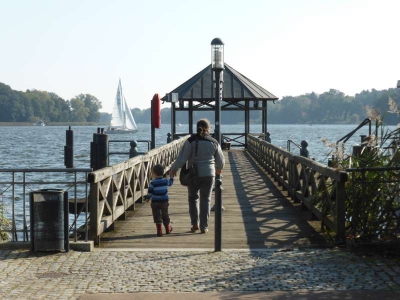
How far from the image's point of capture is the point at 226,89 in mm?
37500

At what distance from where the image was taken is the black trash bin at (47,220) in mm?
9406

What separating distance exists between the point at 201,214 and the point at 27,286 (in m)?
4.20

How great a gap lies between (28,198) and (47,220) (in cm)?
1900

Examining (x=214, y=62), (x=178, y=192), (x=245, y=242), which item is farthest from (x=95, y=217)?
(x=178, y=192)

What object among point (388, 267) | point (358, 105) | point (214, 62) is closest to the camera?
point (388, 267)

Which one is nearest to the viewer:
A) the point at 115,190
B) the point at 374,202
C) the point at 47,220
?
the point at 47,220

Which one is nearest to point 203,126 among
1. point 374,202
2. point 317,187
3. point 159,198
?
point 159,198

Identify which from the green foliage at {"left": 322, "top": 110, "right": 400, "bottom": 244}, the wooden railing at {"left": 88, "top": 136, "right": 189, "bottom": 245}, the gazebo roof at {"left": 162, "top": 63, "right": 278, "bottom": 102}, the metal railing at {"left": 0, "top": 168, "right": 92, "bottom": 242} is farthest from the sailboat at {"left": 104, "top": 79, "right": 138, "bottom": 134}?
the green foliage at {"left": 322, "top": 110, "right": 400, "bottom": 244}

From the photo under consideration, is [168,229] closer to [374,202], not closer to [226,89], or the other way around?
[374,202]

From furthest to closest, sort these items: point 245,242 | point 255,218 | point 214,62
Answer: point 214,62 → point 255,218 → point 245,242

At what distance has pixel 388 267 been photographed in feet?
28.2

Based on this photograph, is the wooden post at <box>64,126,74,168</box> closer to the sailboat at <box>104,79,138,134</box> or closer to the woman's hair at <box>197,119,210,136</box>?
the woman's hair at <box>197,119,210,136</box>

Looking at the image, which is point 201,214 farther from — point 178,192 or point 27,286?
point 178,192

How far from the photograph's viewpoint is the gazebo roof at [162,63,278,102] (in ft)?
121
